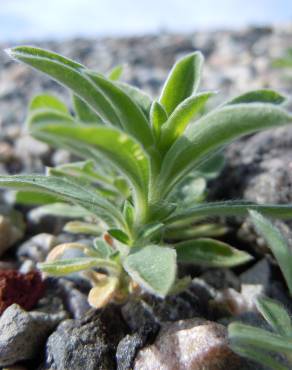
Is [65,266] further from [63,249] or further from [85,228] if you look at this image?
[85,228]

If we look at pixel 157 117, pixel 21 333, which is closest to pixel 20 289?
pixel 21 333

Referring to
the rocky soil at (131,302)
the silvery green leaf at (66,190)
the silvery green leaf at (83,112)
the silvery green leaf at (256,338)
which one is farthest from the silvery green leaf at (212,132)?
the silvery green leaf at (83,112)

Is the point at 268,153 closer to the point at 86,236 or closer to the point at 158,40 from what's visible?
the point at 86,236

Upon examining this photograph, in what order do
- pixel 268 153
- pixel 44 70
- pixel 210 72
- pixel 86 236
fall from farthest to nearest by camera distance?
pixel 210 72, pixel 268 153, pixel 86 236, pixel 44 70

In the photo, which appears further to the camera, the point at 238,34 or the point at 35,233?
the point at 238,34

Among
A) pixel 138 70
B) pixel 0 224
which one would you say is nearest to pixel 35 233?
pixel 0 224
